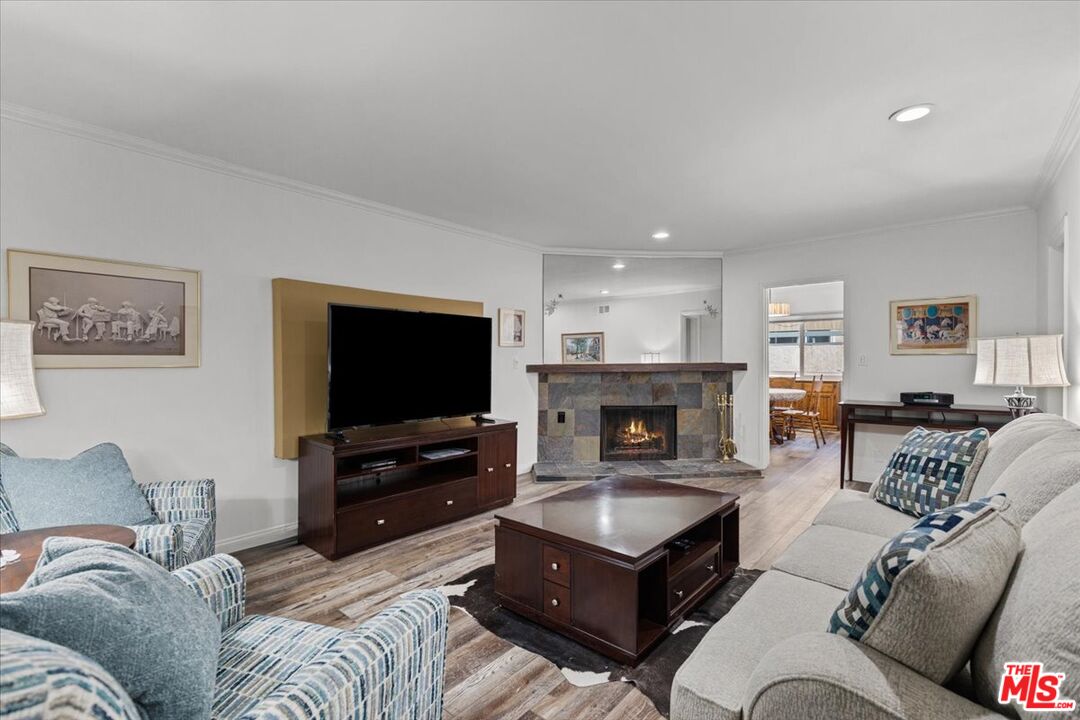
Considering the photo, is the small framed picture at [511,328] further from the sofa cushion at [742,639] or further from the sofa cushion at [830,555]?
the sofa cushion at [742,639]

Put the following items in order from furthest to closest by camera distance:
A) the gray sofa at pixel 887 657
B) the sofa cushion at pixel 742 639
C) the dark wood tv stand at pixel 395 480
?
the dark wood tv stand at pixel 395 480, the sofa cushion at pixel 742 639, the gray sofa at pixel 887 657

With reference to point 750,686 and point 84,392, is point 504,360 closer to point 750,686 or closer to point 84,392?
point 84,392

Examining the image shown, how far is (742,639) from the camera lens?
4.45 ft

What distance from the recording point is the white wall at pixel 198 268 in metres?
2.46

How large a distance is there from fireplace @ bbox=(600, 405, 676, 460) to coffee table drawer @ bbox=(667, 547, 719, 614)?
3.09 metres

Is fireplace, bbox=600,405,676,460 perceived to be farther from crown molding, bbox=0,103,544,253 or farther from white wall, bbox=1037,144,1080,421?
white wall, bbox=1037,144,1080,421

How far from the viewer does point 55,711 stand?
0.52m

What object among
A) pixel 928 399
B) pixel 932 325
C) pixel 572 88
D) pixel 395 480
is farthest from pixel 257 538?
pixel 932 325

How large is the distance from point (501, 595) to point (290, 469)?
1.84 meters

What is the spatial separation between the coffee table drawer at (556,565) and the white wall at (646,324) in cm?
354

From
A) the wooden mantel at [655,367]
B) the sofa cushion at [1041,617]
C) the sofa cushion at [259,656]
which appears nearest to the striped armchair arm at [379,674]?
the sofa cushion at [259,656]

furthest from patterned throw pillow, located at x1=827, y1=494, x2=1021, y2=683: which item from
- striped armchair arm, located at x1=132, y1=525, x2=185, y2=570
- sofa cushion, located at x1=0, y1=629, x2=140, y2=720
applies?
striped armchair arm, located at x1=132, y1=525, x2=185, y2=570

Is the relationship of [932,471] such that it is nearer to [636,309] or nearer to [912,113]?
[912,113]

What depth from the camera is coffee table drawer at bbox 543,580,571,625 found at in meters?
2.17
